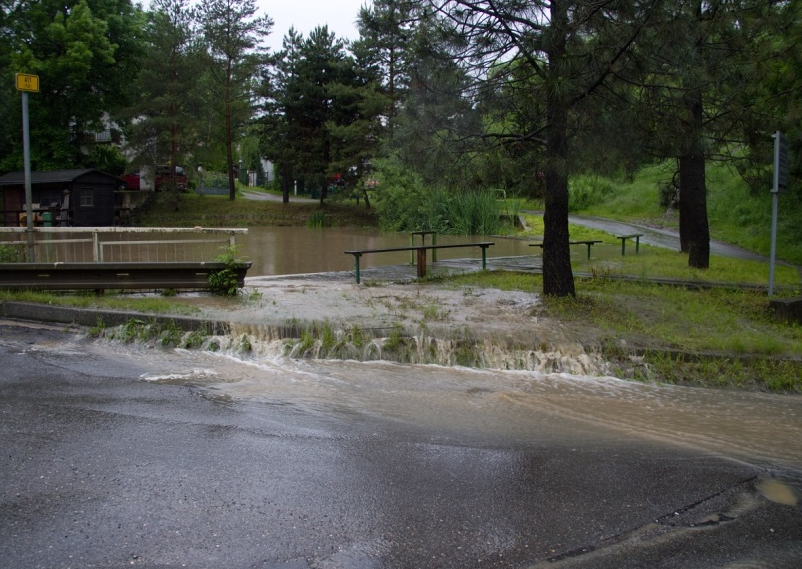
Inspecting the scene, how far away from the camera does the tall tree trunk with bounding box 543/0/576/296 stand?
9.20m

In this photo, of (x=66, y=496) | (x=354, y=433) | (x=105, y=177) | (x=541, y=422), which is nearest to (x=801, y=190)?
(x=541, y=422)

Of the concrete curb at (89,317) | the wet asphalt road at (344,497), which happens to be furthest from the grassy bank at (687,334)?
the concrete curb at (89,317)

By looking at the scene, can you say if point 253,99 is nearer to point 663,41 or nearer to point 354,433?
point 663,41

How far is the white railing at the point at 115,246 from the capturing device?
36.7 feet

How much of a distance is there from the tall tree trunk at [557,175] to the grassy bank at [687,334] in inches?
18.5

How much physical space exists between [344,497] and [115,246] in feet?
77.6

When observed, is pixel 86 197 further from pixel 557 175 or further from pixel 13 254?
pixel 557 175

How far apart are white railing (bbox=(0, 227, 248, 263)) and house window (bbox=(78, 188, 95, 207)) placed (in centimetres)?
246

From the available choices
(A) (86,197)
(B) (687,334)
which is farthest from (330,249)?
(A) (86,197)

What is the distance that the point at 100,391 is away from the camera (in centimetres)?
684

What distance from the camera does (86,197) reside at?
34750 mm

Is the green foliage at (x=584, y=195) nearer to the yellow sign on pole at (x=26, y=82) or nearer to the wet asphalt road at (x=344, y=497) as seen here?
the yellow sign on pole at (x=26, y=82)

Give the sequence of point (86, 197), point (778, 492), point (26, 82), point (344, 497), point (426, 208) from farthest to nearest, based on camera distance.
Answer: point (86, 197) → point (426, 208) → point (26, 82) → point (778, 492) → point (344, 497)

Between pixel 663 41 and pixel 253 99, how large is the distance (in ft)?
141
